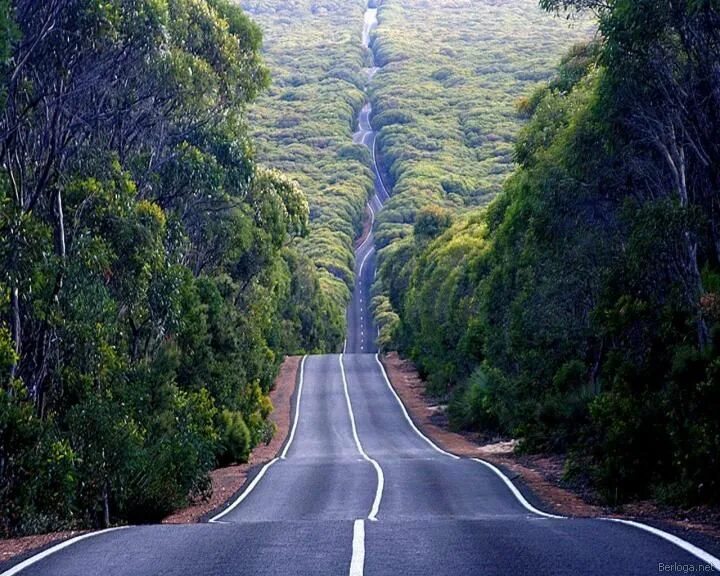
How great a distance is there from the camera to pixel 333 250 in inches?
4156

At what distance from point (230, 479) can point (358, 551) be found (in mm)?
18832

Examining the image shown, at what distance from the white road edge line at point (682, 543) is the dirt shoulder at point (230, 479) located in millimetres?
7343

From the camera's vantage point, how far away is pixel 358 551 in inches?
438

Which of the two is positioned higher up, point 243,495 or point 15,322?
point 15,322

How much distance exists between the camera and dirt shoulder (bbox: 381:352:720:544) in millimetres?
15633

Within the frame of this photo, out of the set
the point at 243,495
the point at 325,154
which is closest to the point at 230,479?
the point at 243,495

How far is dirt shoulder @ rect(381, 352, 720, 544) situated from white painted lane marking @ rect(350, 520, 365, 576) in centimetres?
391

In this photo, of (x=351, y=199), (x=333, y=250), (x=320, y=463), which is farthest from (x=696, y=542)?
(x=351, y=199)

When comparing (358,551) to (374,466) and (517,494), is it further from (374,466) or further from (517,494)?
(374,466)

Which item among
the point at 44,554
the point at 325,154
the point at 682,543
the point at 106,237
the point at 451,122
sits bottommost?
the point at 44,554

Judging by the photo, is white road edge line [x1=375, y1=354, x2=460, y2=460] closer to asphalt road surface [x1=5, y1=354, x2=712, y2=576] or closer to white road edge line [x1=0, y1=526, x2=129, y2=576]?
asphalt road surface [x1=5, y1=354, x2=712, y2=576]

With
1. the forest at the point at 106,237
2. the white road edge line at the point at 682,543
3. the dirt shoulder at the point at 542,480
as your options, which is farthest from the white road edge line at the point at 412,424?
the white road edge line at the point at 682,543

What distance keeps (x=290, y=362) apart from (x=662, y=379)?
48013mm

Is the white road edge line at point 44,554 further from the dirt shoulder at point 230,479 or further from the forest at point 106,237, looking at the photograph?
the forest at point 106,237
